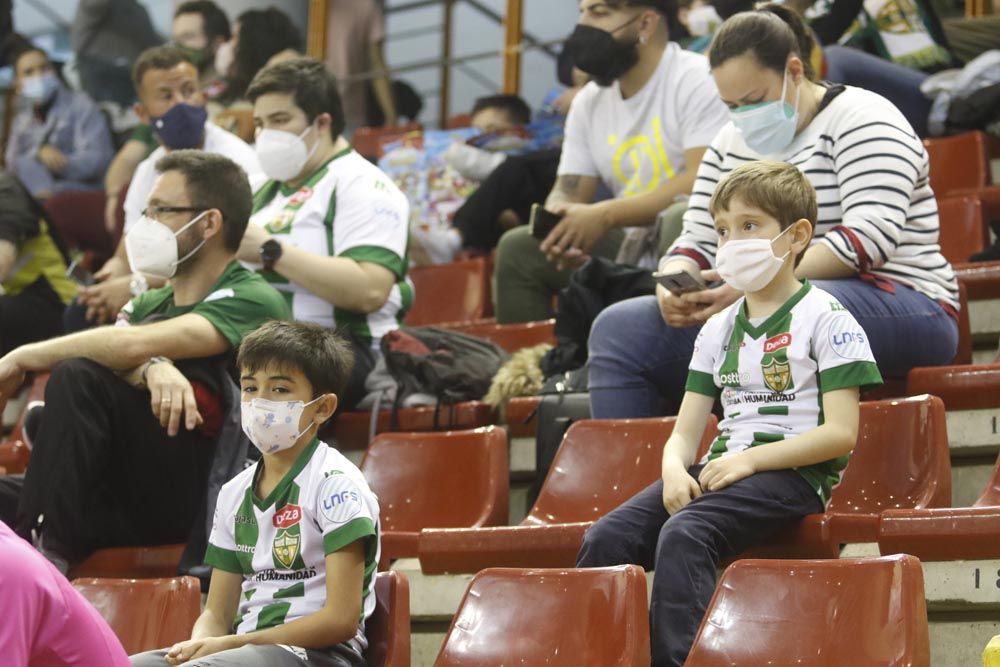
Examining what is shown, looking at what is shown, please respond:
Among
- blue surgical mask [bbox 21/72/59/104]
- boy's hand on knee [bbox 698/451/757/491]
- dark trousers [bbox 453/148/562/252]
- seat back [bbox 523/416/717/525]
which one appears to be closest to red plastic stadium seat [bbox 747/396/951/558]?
boy's hand on knee [bbox 698/451/757/491]

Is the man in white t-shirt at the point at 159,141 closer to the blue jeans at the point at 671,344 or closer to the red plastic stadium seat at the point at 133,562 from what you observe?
the red plastic stadium seat at the point at 133,562

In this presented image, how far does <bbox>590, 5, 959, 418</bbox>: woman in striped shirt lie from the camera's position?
321 cm

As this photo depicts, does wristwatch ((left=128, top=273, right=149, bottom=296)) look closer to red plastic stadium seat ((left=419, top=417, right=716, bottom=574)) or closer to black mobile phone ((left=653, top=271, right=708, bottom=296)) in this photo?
red plastic stadium seat ((left=419, top=417, right=716, bottom=574))

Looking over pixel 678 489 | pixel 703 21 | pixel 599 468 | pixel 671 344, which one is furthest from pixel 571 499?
pixel 703 21

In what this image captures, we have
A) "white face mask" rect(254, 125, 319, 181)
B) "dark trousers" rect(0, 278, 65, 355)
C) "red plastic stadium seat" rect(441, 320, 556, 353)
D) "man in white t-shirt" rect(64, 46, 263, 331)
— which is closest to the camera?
"white face mask" rect(254, 125, 319, 181)

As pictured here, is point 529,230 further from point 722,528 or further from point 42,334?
point 722,528

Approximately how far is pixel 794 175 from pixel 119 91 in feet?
18.5

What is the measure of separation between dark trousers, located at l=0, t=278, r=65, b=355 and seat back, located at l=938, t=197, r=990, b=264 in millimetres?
2821

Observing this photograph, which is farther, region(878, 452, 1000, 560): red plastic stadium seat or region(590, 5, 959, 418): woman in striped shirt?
region(590, 5, 959, 418): woman in striped shirt

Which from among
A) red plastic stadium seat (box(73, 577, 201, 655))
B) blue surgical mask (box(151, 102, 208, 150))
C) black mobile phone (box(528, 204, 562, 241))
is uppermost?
blue surgical mask (box(151, 102, 208, 150))

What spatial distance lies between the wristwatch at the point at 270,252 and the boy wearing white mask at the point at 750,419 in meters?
1.40

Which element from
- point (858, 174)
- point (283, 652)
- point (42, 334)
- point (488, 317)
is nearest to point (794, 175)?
point (858, 174)

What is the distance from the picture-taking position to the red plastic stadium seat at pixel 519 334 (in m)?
4.44

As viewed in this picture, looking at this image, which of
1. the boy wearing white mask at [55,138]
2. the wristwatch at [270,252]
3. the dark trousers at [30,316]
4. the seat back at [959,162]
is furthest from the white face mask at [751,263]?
the boy wearing white mask at [55,138]
